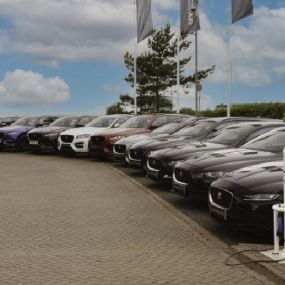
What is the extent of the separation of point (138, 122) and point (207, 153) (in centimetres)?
989

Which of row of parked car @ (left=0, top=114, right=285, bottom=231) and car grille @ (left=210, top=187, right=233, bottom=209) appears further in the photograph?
car grille @ (left=210, top=187, right=233, bottom=209)

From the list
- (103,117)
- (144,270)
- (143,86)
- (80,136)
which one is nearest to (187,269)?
(144,270)

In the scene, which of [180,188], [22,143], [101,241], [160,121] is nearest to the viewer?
[101,241]

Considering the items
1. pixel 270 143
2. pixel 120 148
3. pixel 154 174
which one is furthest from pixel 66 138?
pixel 270 143

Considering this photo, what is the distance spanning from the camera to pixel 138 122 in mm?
20203

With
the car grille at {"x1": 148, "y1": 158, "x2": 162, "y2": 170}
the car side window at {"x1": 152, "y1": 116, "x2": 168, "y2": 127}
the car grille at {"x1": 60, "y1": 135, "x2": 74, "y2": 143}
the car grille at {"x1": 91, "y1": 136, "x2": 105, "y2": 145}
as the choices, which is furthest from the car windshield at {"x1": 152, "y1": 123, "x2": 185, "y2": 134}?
the car grille at {"x1": 60, "y1": 135, "x2": 74, "y2": 143}

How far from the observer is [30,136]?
23.9m

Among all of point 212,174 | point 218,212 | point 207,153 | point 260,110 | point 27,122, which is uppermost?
point 260,110

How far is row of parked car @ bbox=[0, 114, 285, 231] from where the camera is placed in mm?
7207

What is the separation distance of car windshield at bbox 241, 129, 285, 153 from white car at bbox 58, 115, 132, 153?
1070cm

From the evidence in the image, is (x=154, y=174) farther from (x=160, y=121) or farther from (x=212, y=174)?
(x=160, y=121)

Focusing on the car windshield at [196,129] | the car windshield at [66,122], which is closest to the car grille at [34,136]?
the car windshield at [66,122]

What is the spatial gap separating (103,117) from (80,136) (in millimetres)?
2250

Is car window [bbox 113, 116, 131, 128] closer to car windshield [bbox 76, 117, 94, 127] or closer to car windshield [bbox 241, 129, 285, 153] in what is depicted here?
car windshield [bbox 76, 117, 94, 127]
